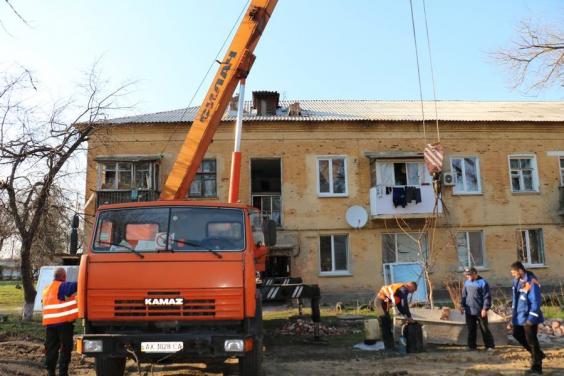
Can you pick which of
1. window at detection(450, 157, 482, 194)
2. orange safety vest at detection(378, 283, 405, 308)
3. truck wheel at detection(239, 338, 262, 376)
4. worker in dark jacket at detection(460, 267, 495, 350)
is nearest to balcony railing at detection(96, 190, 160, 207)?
orange safety vest at detection(378, 283, 405, 308)

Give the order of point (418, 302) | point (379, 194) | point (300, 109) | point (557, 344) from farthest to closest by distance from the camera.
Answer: point (300, 109) → point (379, 194) → point (418, 302) → point (557, 344)

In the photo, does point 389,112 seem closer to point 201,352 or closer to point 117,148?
point 117,148

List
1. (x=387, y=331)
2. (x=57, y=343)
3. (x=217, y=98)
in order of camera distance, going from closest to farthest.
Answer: (x=57, y=343), (x=387, y=331), (x=217, y=98)

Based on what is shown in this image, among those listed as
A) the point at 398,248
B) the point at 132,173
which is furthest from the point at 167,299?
the point at 398,248

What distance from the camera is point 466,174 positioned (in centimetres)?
2198

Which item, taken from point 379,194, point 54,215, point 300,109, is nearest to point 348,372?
point 54,215

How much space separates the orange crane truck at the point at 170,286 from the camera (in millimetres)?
5438

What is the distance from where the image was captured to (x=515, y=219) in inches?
852

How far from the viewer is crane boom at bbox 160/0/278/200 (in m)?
9.61

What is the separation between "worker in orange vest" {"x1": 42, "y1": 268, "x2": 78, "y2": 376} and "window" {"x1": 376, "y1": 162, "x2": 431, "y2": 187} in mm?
16407

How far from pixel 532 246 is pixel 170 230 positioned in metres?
20.5

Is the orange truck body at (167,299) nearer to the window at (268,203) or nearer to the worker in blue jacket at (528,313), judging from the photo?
the worker in blue jacket at (528,313)

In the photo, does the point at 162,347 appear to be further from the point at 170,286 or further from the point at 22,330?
the point at 22,330

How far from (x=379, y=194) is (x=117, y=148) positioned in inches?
453
